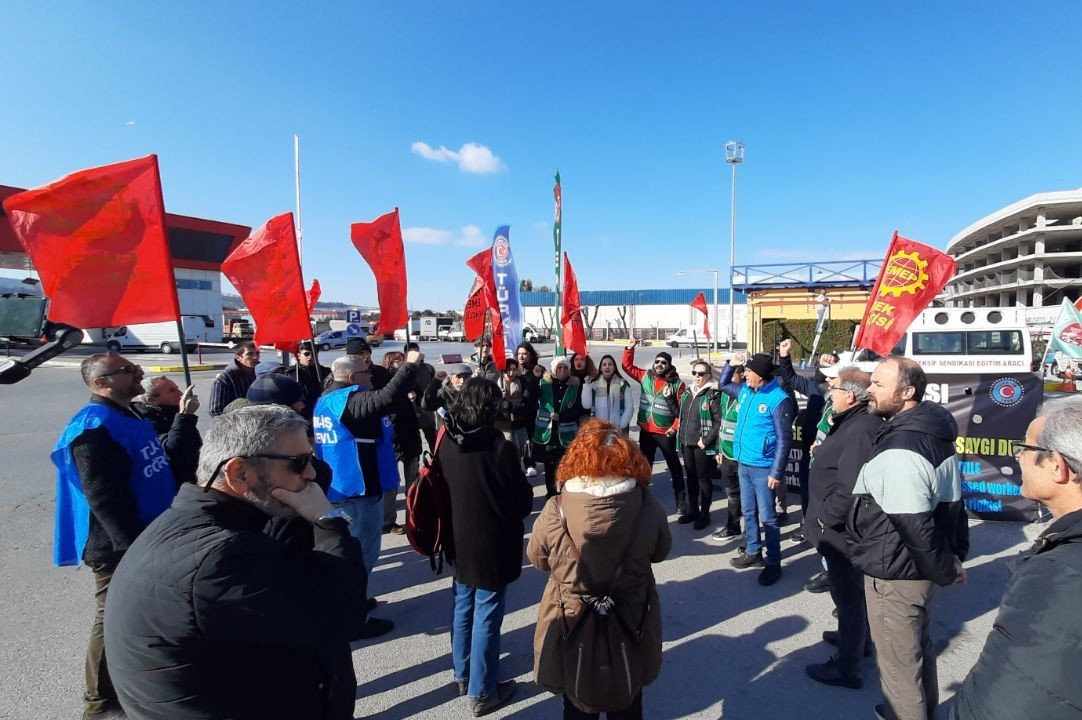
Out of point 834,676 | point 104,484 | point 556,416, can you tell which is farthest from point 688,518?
point 104,484

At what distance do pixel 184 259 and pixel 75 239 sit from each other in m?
42.6

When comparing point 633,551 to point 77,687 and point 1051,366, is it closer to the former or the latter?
point 77,687

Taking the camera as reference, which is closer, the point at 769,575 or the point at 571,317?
the point at 769,575

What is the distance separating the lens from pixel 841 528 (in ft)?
9.46

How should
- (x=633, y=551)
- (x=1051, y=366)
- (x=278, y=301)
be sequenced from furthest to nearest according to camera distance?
1. (x=1051, y=366)
2. (x=278, y=301)
3. (x=633, y=551)

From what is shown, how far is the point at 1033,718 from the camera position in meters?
1.21

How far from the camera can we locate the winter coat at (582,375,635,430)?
20.3 ft

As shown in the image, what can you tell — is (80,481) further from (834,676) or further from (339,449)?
(834,676)

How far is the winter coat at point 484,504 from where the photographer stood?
2.70m

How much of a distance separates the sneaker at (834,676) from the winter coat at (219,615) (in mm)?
2783

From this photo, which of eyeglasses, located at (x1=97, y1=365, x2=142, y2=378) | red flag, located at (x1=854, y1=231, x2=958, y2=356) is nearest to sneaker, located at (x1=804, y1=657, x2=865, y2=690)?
red flag, located at (x1=854, y1=231, x2=958, y2=356)

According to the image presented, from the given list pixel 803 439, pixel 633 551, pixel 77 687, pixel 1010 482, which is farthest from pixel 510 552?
pixel 1010 482

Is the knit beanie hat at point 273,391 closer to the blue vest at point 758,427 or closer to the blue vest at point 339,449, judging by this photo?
the blue vest at point 339,449

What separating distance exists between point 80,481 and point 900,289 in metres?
7.36
